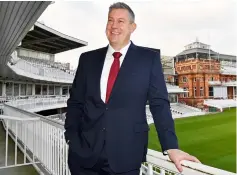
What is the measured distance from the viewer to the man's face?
112 centimetres

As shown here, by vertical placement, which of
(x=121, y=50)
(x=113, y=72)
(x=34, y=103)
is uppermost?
(x=121, y=50)

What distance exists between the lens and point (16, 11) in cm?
284

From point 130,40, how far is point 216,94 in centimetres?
3896

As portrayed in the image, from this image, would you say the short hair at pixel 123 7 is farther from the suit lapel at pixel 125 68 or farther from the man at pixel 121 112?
the suit lapel at pixel 125 68

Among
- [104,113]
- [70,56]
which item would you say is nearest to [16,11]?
[104,113]

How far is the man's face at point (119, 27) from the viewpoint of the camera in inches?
44.3

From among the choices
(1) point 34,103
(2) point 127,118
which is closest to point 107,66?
(2) point 127,118

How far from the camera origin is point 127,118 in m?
1.01

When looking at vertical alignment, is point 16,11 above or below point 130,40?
above

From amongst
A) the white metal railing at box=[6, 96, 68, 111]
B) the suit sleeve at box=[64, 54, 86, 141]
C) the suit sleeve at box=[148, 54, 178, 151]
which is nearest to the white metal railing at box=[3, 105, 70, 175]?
the suit sleeve at box=[64, 54, 86, 141]

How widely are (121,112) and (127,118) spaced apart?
36mm

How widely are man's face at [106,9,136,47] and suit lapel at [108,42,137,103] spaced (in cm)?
6

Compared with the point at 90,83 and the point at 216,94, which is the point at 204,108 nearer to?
the point at 216,94

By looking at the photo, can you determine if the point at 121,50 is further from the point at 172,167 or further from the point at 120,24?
the point at 172,167
